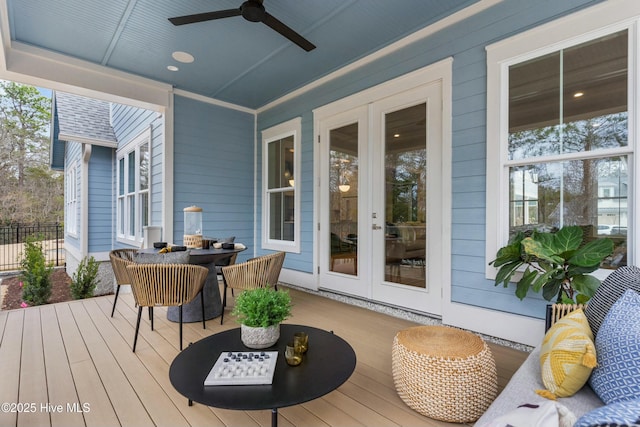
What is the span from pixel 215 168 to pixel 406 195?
3275mm

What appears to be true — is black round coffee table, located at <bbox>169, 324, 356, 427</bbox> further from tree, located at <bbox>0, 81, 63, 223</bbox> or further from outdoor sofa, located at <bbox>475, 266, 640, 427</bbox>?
tree, located at <bbox>0, 81, 63, 223</bbox>

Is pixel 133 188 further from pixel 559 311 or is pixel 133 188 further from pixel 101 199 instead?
pixel 559 311

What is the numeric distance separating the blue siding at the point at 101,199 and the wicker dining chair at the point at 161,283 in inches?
228

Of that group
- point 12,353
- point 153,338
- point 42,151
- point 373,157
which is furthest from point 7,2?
point 42,151

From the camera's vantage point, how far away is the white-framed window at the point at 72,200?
26.2 ft

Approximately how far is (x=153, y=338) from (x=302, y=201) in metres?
2.68

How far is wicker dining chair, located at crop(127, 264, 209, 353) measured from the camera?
8.59 ft

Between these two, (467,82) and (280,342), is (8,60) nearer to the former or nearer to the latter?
(280,342)

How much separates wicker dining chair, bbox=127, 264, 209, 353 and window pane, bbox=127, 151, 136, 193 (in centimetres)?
423

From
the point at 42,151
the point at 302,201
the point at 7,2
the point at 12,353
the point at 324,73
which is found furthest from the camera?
the point at 42,151

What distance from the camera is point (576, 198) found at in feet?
8.07

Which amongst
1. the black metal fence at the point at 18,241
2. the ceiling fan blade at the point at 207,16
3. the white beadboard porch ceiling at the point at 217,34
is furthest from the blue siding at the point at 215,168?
the black metal fence at the point at 18,241

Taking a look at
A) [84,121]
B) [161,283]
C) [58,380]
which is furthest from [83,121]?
[58,380]

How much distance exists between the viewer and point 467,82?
118 inches
